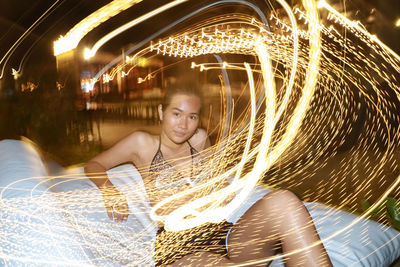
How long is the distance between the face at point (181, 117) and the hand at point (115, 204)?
41cm

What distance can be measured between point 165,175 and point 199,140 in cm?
33

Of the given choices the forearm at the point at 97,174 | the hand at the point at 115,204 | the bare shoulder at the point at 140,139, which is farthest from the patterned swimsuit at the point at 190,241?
the bare shoulder at the point at 140,139

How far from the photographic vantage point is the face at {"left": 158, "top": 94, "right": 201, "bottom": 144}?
1584 mm

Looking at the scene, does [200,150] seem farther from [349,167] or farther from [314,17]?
[349,167]

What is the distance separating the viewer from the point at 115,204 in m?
1.37

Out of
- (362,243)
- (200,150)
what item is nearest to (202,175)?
(200,150)

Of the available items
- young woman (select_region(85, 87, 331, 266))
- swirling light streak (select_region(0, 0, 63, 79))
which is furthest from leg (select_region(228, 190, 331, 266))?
swirling light streak (select_region(0, 0, 63, 79))

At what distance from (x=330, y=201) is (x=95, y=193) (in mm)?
2090

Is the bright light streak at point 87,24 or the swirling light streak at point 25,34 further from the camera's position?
the bright light streak at point 87,24

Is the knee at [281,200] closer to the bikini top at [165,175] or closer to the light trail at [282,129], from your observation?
the light trail at [282,129]

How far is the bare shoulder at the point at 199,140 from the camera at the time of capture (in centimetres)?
175

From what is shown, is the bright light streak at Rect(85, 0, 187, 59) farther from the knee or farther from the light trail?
the knee

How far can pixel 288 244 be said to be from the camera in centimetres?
117

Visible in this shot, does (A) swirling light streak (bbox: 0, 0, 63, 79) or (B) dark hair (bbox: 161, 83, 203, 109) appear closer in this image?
(A) swirling light streak (bbox: 0, 0, 63, 79)
